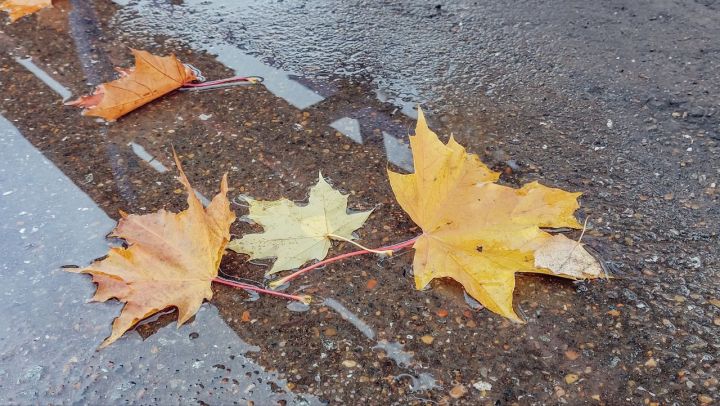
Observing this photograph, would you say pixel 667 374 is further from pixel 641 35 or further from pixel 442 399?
pixel 641 35

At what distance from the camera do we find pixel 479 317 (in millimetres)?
1361

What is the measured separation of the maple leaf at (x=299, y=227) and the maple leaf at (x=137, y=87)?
64 centimetres

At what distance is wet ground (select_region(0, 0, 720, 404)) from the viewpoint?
1271 millimetres

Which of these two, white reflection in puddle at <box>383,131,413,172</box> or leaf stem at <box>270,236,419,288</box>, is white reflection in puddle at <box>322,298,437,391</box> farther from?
white reflection in puddle at <box>383,131,413,172</box>

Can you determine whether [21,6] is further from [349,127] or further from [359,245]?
[359,245]

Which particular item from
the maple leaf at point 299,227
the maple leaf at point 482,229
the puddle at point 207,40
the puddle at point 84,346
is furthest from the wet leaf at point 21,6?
the maple leaf at point 482,229

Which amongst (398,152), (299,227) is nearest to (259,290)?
(299,227)

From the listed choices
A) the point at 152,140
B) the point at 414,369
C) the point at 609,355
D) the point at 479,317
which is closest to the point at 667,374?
the point at 609,355

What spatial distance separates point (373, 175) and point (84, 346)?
0.81 m

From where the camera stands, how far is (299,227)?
1.53 m

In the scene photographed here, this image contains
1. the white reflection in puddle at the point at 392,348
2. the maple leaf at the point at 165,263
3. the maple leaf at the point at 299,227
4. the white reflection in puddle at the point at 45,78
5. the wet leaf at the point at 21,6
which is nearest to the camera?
the white reflection in puddle at the point at 392,348

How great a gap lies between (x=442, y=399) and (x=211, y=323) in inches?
19.7

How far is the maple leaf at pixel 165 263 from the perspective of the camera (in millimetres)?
1346

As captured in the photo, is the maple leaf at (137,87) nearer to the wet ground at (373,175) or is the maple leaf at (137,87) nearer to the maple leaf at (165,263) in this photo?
the wet ground at (373,175)
